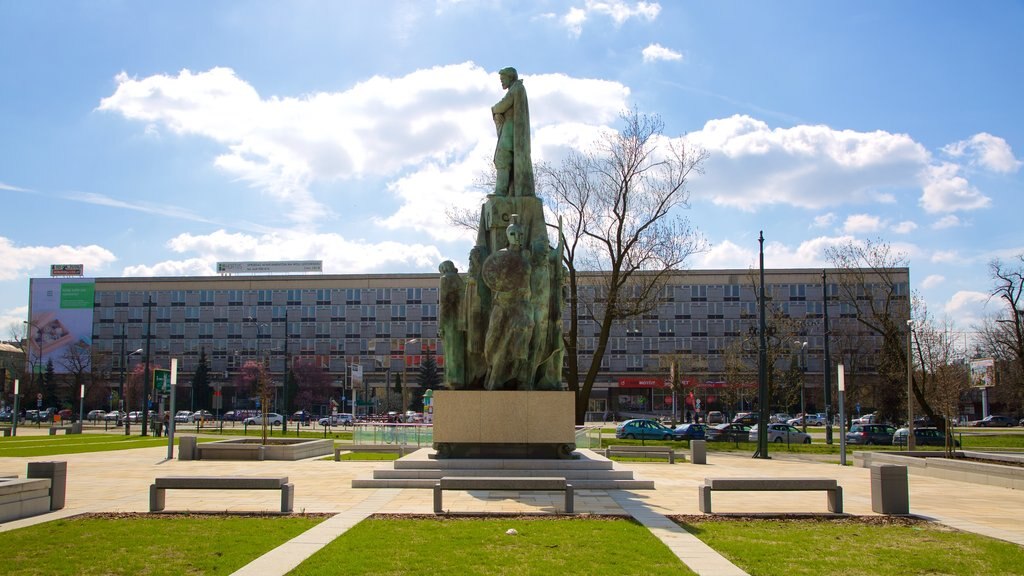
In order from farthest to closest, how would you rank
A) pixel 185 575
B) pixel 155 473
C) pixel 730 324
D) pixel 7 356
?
pixel 7 356 → pixel 730 324 → pixel 155 473 → pixel 185 575

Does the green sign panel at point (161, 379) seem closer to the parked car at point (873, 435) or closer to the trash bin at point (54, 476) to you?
the trash bin at point (54, 476)

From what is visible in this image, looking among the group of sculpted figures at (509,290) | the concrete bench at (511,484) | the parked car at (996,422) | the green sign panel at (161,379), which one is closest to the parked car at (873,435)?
the group of sculpted figures at (509,290)

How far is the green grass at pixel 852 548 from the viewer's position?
8.93 meters

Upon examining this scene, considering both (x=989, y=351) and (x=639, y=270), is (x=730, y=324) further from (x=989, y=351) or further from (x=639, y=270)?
(x=639, y=270)

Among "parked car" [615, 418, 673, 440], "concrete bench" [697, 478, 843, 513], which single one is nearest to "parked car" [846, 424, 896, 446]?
"parked car" [615, 418, 673, 440]

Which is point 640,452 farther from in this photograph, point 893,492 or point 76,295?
point 76,295

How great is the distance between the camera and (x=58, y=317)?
3711 inches

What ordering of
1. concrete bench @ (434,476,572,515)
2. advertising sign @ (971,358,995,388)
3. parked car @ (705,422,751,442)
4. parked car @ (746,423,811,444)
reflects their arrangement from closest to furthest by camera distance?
concrete bench @ (434,476,572,515), parked car @ (746,423,811,444), parked car @ (705,422,751,442), advertising sign @ (971,358,995,388)

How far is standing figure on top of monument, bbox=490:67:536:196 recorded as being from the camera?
19.5m

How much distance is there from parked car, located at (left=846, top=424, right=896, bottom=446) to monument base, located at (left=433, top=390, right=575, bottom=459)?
2783 cm

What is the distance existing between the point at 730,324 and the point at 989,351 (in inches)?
1072

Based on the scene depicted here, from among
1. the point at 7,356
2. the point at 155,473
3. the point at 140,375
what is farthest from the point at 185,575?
the point at 7,356

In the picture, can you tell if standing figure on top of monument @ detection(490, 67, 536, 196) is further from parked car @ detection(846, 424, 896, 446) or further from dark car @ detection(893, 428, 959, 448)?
parked car @ detection(846, 424, 896, 446)

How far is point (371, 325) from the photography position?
93.4 meters
